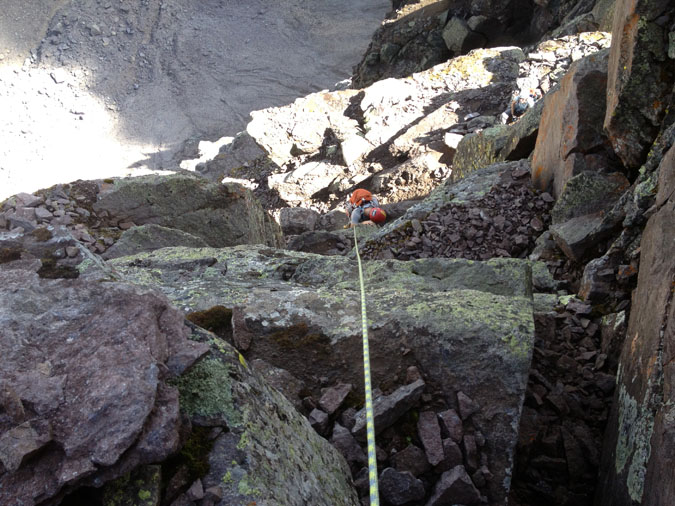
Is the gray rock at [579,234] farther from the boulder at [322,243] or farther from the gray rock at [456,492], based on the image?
the boulder at [322,243]

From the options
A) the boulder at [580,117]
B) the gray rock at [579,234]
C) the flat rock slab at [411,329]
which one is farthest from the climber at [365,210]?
the flat rock slab at [411,329]

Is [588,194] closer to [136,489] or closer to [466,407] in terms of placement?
[466,407]

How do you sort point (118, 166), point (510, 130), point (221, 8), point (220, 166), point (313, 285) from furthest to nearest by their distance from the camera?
point (221, 8), point (118, 166), point (220, 166), point (510, 130), point (313, 285)

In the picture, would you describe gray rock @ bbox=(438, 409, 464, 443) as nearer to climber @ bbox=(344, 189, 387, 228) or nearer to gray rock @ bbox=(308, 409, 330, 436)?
gray rock @ bbox=(308, 409, 330, 436)

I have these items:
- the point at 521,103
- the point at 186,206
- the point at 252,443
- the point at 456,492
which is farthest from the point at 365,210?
the point at 252,443

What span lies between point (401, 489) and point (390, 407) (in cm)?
50

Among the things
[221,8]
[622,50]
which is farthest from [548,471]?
[221,8]

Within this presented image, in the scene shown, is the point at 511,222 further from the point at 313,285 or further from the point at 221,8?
the point at 221,8

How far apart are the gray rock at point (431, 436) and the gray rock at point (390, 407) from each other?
0.12 meters

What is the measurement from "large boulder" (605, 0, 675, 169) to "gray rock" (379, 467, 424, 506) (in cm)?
522

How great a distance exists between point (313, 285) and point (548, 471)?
2852mm

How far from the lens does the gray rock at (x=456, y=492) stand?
8.74 ft

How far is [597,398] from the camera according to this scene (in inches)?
143

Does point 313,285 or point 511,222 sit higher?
point 511,222
